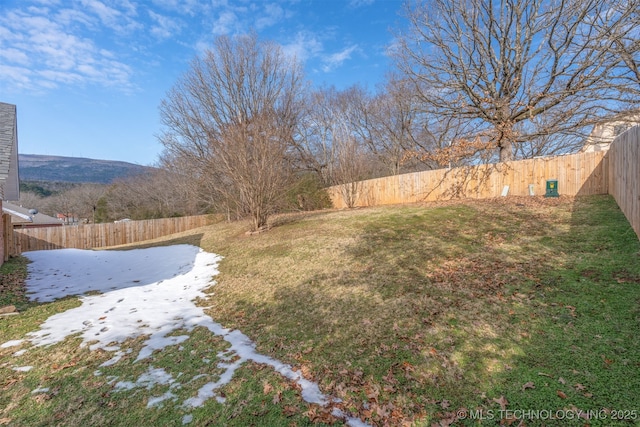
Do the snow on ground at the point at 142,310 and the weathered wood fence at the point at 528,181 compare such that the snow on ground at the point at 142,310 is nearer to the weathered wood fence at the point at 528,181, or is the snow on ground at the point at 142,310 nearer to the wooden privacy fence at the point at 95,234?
the wooden privacy fence at the point at 95,234

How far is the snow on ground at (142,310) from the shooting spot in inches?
125

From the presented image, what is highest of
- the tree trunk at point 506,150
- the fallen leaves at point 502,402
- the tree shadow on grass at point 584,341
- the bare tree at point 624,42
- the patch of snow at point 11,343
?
the bare tree at point 624,42

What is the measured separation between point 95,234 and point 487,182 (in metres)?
21.1

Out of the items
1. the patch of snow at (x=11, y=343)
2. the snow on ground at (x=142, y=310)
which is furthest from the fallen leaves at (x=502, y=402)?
the patch of snow at (x=11, y=343)

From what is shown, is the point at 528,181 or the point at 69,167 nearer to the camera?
the point at 528,181

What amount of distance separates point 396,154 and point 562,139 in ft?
35.3

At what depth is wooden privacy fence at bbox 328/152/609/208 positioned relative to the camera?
402 inches

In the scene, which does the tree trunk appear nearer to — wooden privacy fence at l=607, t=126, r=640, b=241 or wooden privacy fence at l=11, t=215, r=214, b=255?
wooden privacy fence at l=607, t=126, r=640, b=241

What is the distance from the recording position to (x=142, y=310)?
546 cm

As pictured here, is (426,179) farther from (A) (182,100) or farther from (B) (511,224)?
(A) (182,100)

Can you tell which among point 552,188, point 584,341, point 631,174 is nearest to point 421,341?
point 584,341

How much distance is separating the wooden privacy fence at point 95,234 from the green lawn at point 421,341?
1091cm

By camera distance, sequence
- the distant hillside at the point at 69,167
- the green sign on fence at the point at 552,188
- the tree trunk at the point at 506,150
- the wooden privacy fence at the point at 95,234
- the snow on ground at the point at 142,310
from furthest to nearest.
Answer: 1. the distant hillside at the point at 69,167
2. the wooden privacy fence at the point at 95,234
3. the tree trunk at the point at 506,150
4. the green sign on fence at the point at 552,188
5. the snow on ground at the point at 142,310

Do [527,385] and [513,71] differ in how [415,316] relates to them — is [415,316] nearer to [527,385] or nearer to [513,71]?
[527,385]
